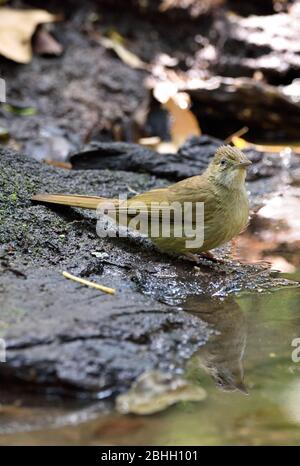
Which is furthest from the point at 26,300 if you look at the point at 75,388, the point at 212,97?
the point at 212,97

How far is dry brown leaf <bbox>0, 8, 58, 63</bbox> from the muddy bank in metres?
3.20

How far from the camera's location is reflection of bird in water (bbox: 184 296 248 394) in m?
3.29

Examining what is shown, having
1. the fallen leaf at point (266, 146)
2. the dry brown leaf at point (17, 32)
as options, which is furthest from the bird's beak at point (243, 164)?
the dry brown leaf at point (17, 32)

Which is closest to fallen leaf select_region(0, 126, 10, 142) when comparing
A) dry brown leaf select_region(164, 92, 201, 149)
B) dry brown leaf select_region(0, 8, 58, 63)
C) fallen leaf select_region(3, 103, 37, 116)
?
fallen leaf select_region(3, 103, 37, 116)

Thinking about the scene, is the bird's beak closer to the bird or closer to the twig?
the bird

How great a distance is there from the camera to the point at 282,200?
20.8 feet

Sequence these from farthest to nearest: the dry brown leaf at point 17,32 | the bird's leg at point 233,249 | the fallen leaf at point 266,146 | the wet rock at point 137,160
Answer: the dry brown leaf at point 17,32
the fallen leaf at point 266,146
the wet rock at point 137,160
the bird's leg at point 233,249

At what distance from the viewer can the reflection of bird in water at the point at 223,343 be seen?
130 inches

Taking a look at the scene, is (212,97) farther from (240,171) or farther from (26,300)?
(26,300)

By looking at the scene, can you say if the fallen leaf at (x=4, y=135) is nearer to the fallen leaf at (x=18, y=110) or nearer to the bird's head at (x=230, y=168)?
the fallen leaf at (x=18, y=110)

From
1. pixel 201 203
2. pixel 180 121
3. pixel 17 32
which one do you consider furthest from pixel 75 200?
pixel 17 32

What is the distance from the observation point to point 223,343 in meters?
3.59

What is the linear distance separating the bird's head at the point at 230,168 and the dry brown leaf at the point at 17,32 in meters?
4.25

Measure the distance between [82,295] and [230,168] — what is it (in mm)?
1619
